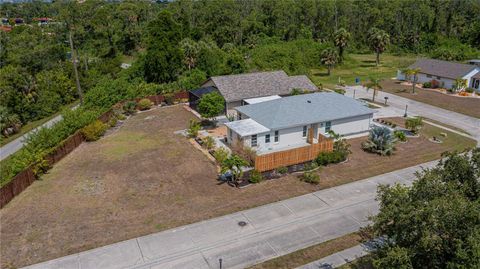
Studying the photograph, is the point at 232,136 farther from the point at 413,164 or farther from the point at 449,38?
the point at 449,38

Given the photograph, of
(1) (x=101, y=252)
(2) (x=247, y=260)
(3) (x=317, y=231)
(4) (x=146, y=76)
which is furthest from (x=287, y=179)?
(4) (x=146, y=76)

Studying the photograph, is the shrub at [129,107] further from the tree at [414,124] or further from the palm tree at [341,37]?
the palm tree at [341,37]

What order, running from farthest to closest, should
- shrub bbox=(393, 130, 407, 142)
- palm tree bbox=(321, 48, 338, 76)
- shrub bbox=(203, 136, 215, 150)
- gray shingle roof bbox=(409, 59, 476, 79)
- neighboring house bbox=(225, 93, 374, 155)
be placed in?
palm tree bbox=(321, 48, 338, 76)
gray shingle roof bbox=(409, 59, 476, 79)
shrub bbox=(393, 130, 407, 142)
shrub bbox=(203, 136, 215, 150)
neighboring house bbox=(225, 93, 374, 155)

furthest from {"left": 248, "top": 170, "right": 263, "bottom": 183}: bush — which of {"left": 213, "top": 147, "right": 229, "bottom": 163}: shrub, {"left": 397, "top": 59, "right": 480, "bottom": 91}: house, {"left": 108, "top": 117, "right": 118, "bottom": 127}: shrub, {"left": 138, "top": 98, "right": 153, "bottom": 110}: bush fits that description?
{"left": 397, "top": 59, "right": 480, "bottom": 91}: house

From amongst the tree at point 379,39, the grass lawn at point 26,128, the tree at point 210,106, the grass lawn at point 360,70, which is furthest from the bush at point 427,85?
the grass lawn at point 26,128

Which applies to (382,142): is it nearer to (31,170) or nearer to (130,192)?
(130,192)

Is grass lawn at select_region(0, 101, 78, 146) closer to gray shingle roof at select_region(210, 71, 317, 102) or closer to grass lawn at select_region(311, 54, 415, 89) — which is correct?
gray shingle roof at select_region(210, 71, 317, 102)

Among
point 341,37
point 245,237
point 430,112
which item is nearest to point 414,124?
→ point 430,112
